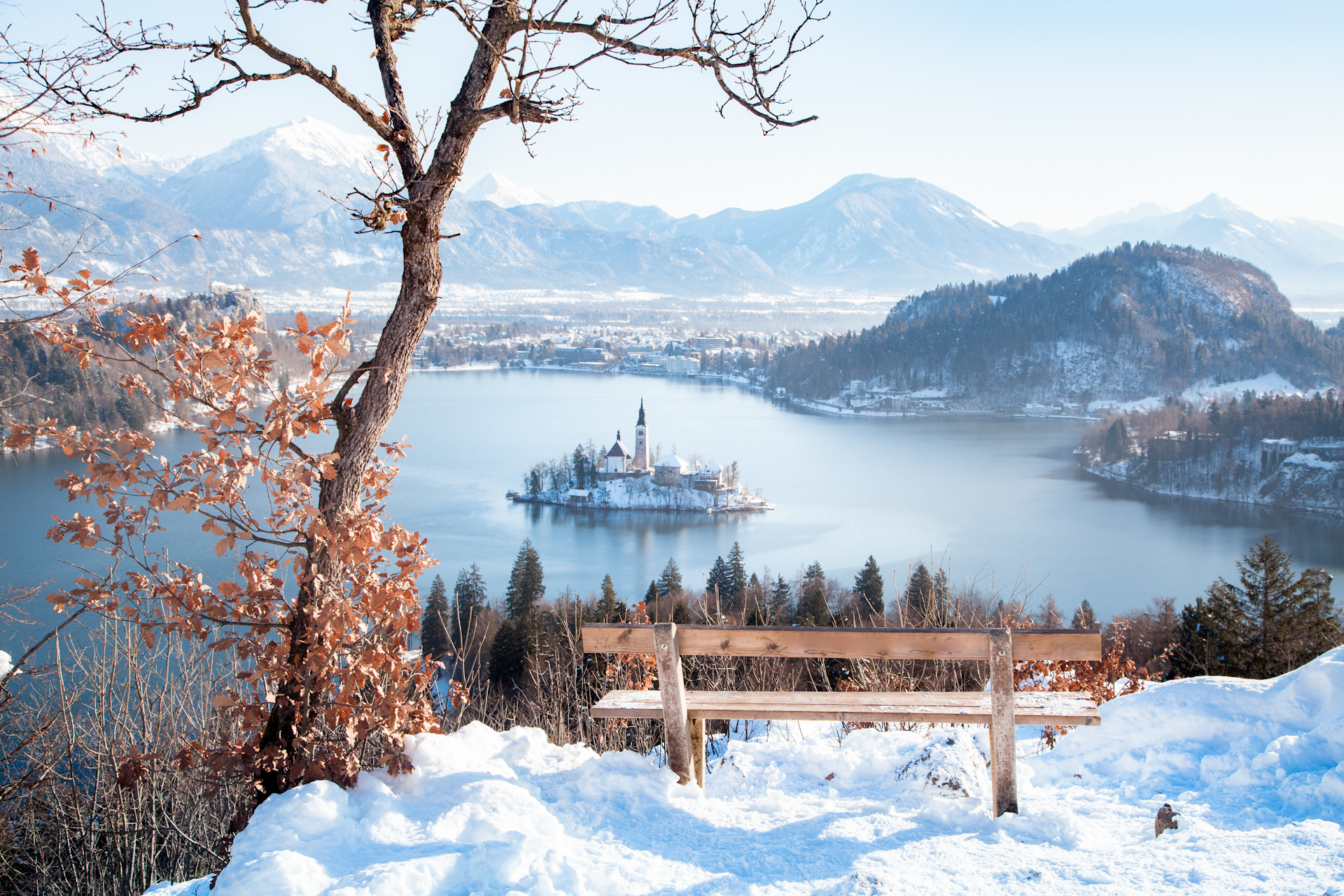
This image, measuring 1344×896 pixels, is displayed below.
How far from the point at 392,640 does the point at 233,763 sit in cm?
59

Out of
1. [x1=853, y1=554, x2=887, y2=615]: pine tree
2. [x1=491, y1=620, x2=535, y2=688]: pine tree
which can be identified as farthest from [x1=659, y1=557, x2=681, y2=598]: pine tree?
[x1=491, y1=620, x2=535, y2=688]: pine tree

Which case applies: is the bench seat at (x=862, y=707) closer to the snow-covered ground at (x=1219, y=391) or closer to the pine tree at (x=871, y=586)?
the pine tree at (x=871, y=586)

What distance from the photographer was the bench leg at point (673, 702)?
2920 millimetres

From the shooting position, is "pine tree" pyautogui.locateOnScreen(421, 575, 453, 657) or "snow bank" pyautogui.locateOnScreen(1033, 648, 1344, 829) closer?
"snow bank" pyautogui.locateOnScreen(1033, 648, 1344, 829)

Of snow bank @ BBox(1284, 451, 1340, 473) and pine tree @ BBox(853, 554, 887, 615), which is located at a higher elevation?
snow bank @ BBox(1284, 451, 1340, 473)

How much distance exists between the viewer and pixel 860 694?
326 centimetres

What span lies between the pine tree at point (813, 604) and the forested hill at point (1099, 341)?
72.7 m

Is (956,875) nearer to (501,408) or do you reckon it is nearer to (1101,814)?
(1101,814)

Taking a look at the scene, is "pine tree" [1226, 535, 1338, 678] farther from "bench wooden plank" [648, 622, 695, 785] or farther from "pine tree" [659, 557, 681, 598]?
"pine tree" [659, 557, 681, 598]

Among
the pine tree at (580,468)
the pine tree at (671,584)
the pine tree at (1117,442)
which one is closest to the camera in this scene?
the pine tree at (671,584)

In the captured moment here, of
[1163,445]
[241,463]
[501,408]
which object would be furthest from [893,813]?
[501,408]

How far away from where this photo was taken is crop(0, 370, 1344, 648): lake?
3238 cm

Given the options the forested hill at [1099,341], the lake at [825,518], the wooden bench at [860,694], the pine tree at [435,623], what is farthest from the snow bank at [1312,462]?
the wooden bench at [860,694]

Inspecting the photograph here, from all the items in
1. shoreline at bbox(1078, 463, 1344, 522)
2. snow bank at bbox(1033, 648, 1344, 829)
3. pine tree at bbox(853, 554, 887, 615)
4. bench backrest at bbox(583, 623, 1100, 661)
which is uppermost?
bench backrest at bbox(583, 623, 1100, 661)
